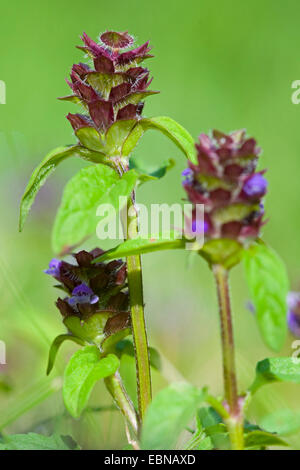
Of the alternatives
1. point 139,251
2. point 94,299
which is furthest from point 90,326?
point 139,251

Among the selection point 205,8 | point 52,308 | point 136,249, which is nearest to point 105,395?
point 52,308

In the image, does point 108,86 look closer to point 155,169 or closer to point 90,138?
point 90,138

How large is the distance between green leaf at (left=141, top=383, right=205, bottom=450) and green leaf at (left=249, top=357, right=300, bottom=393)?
101 millimetres

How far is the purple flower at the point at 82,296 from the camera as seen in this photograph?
0.89m

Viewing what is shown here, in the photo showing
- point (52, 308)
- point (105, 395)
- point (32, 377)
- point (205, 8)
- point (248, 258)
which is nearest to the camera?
point (248, 258)

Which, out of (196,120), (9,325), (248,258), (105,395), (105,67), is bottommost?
(105,395)

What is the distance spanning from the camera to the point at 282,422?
957 millimetres

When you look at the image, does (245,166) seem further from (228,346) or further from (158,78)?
(158,78)

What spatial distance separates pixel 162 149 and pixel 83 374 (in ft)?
6.01

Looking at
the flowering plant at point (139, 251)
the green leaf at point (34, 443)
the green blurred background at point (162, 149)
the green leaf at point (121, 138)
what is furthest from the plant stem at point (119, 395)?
the green leaf at point (121, 138)

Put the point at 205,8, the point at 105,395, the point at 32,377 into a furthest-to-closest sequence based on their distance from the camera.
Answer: the point at 205,8
the point at 105,395
the point at 32,377

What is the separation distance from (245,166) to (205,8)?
2.81 metres

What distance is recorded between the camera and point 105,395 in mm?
1563

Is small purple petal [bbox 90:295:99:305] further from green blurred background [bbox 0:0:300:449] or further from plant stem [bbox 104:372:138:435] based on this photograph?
green blurred background [bbox 0:0:300:449]
